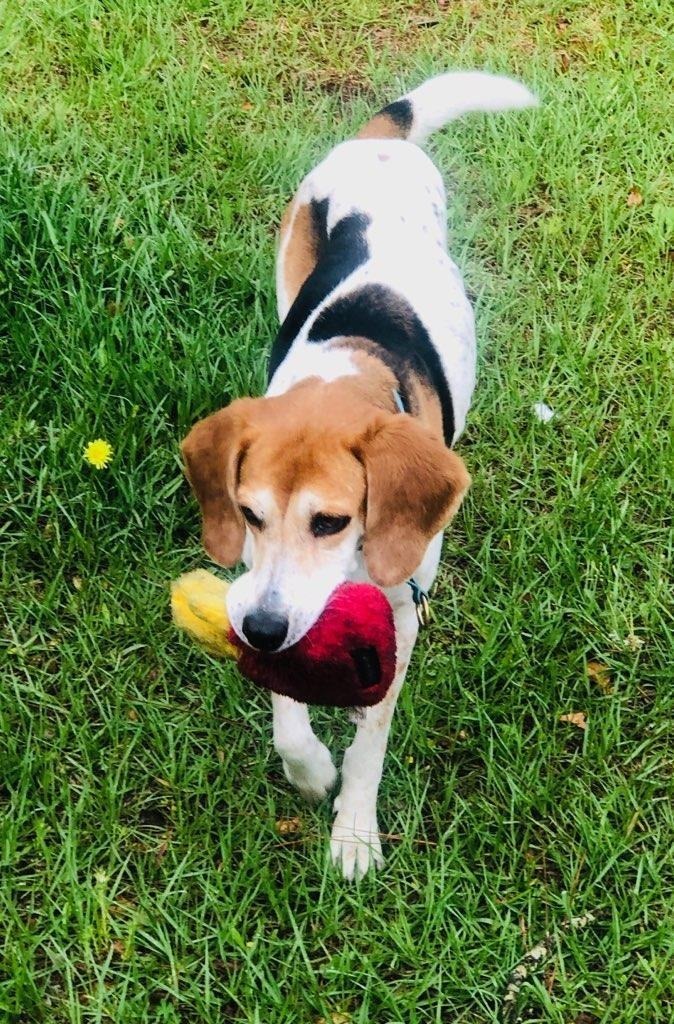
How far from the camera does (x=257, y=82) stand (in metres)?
5.29

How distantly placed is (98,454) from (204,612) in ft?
3.73

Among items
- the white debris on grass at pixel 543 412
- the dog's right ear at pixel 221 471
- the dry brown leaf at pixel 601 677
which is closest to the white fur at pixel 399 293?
the dog's right ear at pixel 221 471

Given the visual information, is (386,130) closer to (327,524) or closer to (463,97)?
(463,97)

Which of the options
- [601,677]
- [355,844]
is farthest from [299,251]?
[355,844]

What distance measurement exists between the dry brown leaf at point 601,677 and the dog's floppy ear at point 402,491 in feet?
3.66

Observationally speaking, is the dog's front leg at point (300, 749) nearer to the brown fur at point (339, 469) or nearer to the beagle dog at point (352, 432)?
the beagle dog at point (352, 432)

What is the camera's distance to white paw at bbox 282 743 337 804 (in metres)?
2.92

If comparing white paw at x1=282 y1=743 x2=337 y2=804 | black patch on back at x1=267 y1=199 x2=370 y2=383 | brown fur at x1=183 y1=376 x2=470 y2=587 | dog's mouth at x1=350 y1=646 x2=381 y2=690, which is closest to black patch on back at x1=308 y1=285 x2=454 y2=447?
black patch on back at x1=267 y1=199 x2=370 y2=383

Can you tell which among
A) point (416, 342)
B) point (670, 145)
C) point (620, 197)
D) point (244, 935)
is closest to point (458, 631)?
point (416, 342)

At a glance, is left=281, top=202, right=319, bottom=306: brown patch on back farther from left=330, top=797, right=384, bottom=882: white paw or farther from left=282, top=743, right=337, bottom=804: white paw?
left=330, top=797, right=384, bottom=882: white paw

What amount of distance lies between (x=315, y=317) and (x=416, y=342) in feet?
1.10

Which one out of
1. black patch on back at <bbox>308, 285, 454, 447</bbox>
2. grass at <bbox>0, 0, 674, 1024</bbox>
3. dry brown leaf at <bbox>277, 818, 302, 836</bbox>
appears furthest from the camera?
black patch on back at <bbox>308, 285, 454, 447</bbox>

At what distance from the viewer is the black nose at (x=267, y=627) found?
2385 millimetres

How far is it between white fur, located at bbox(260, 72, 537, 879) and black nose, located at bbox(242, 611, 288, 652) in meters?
0.03
